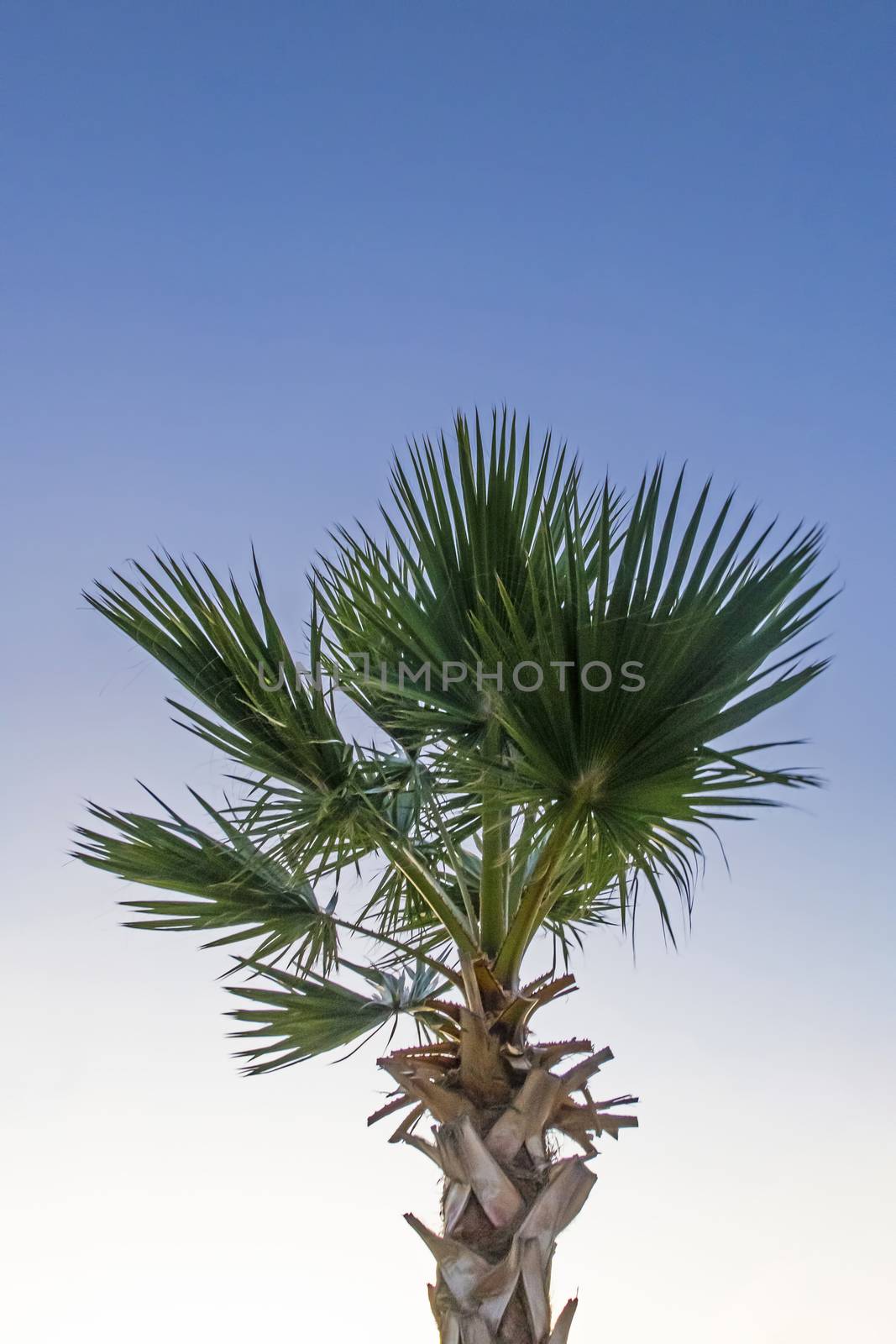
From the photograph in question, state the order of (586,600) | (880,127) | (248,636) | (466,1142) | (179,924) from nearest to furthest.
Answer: (586,600)
(466,1142)
(248,636)
(179,924)
(880,127)

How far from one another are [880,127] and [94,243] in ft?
16.1

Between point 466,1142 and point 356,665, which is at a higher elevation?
point 356,665

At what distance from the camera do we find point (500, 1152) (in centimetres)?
326

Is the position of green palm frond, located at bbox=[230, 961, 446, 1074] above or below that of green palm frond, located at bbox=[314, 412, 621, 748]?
below

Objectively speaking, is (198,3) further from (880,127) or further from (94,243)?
(880,127)

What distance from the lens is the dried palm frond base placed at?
10.1ft

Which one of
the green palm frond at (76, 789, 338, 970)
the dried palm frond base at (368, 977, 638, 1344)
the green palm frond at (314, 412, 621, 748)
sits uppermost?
the green palm frond at (314, 412, 621, 748)

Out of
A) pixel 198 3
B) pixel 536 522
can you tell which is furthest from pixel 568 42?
pixel 536 522

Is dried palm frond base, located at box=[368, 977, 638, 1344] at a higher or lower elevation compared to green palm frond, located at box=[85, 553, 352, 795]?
lower

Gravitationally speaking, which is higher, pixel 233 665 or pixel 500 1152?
pixel 233 665

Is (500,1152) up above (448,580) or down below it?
below

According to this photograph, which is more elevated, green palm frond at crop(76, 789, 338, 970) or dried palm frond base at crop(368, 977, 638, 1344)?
green palm frond at crop(76, 789, 338, 970)

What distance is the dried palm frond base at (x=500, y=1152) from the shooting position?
307cm

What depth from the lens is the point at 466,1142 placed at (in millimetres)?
3234
